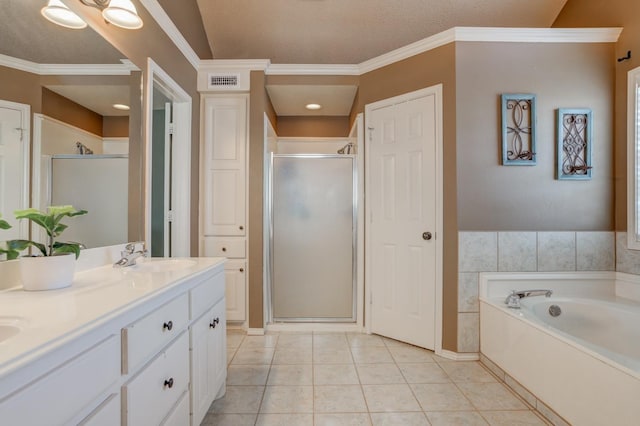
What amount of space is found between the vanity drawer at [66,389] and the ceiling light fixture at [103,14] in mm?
1414

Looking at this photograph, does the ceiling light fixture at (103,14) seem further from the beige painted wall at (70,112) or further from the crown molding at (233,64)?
the crown molding at (233,64)

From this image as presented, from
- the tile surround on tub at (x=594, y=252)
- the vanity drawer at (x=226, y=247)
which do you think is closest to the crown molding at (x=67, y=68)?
the vanity drawer at (x=226, y=247)

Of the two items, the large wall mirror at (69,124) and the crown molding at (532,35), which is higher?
the crown molding at (532,35)

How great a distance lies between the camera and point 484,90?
2314 mm

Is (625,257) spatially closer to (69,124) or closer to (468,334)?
(468,334)

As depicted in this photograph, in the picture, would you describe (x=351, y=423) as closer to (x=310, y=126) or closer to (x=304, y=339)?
(x=304, y=339)

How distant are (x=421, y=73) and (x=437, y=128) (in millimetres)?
496

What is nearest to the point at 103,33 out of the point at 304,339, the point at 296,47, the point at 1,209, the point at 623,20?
the point at 1,209

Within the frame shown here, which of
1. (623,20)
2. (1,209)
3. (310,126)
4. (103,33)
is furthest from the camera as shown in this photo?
(310,126)

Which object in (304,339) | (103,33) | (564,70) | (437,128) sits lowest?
(304,339)

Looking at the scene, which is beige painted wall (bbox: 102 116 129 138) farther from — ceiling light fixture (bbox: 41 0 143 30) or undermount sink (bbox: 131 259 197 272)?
undermount sink (bbox: 131 259 197 272)

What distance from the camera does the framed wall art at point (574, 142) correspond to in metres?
2.29

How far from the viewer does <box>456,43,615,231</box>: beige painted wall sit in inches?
90.5

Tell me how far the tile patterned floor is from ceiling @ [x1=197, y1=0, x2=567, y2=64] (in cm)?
281
